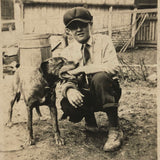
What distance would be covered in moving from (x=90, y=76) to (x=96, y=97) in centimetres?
15

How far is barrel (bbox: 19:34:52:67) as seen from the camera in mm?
1766

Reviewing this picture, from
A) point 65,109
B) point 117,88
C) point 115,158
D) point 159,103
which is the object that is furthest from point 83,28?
point 115,158

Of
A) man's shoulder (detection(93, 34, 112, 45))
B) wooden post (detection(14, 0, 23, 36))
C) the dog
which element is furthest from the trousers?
wooden post (detection(14, 0, 23, 36))

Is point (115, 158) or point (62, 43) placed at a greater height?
point (62, 43)

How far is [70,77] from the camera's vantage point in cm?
173

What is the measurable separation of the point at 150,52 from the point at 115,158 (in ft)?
2.65

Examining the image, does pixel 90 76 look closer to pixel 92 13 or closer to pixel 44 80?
pixel 44 80

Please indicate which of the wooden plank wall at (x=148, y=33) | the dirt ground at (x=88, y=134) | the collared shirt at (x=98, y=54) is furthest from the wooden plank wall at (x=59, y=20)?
the dirt ground at (x=88, y=134)

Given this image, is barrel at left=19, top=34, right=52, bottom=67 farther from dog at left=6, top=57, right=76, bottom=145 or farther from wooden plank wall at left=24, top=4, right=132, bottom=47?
wooden plank wall at left=24, top=4, right=132, bottom=47

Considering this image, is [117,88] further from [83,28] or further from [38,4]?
[38,4]

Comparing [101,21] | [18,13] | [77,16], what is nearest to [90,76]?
[77,16]

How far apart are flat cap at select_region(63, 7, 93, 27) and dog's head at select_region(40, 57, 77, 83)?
0.92 feet

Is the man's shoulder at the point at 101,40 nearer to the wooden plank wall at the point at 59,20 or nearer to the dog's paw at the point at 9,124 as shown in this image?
the wooden plank wall at the point at 59,20

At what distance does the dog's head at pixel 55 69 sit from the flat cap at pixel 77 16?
0.92ft
